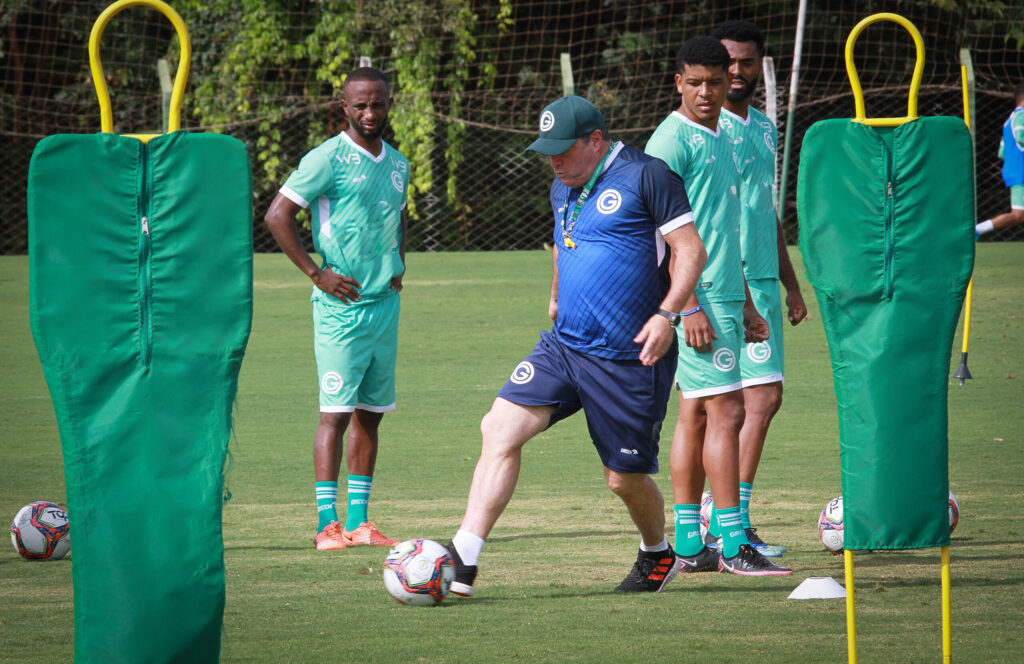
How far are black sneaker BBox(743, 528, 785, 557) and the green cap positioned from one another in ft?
6.51

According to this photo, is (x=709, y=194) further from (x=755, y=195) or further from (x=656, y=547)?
(x=656, y=547)

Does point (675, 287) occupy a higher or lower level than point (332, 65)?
lower

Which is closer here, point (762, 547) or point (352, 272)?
point (762, 547)

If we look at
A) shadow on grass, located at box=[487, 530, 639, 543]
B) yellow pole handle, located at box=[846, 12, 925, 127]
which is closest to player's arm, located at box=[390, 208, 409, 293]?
shadow on grass, located at box=[487, 530, 639, 543]

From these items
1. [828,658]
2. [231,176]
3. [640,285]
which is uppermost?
[231,176]

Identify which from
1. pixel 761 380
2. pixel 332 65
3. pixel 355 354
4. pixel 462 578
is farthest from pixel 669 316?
pixel 332 65

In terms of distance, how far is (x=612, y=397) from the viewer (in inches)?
206

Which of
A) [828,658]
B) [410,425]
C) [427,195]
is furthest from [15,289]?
[828,658]

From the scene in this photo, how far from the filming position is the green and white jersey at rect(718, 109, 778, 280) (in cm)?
641

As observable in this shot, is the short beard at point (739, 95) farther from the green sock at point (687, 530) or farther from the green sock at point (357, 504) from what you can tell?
the green sock at point (357, 504)

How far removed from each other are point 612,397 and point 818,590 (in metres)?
1.11

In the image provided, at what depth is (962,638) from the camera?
4.62m

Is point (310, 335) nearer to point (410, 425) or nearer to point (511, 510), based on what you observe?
point (410, 425)

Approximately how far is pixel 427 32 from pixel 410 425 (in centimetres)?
1151
